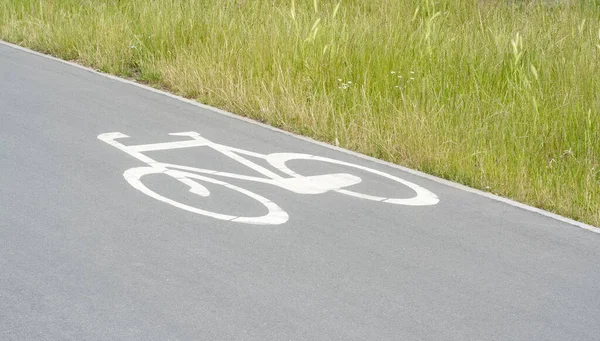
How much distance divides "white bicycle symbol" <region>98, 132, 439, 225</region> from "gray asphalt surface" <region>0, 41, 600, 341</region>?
4.0 inches

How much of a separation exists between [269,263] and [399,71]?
4563 mm

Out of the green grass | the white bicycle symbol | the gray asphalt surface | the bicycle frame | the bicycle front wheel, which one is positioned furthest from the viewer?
the green grass

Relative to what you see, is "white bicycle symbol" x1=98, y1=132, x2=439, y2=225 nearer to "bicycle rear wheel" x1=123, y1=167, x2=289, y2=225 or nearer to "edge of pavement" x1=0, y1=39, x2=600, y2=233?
"bicycle rear wheel" x1=123, y1=167, x2=289, y2=225

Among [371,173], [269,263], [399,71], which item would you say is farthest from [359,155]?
[269,263]

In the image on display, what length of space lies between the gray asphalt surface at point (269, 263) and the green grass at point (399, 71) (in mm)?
521

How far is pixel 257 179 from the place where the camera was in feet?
25.5

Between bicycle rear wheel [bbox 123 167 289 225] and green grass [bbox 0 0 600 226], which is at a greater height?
green grass [bbox 0 0 600 226]

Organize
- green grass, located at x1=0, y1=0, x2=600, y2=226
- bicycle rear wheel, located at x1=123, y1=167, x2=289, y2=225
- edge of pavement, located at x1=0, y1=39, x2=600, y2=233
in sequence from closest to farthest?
1. bicycle rear wheel, located at x1=123, y1=167, x2=289, y2=225
2. edge of pavement, located at x1=0, y1=39, x2=600, y2=233
3. green grass, located at x1=0, y1=0, x2=600, y2=226

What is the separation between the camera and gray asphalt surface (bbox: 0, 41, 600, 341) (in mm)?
5102

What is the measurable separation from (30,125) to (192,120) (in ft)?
5.18

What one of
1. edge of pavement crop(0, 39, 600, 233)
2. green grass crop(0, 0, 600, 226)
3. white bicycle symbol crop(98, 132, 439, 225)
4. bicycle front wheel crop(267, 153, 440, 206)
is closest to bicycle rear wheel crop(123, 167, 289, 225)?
white bicycle symbol crop(98, 132, 439, 225)

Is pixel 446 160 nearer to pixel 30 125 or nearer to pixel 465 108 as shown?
pixel 465 108

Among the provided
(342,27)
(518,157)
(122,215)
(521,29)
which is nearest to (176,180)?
(122,215)

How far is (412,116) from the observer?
890 cm
